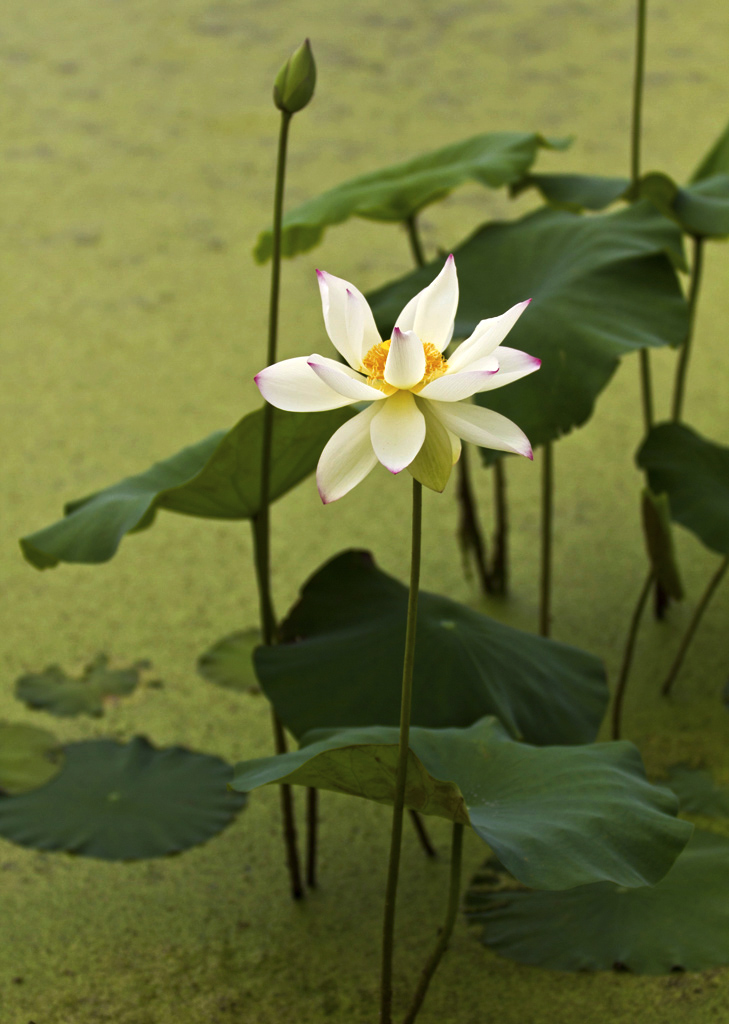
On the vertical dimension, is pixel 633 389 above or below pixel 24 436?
above

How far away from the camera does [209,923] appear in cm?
97

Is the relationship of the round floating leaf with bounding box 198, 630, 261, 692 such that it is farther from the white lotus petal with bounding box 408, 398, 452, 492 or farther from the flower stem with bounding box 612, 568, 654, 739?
the white lotus petal with bounding box 408, 398, 452, 492

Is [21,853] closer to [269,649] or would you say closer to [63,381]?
[269,649]

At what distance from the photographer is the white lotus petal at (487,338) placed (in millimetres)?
524

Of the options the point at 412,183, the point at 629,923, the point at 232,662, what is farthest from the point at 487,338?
the point at 232,662

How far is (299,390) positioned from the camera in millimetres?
537

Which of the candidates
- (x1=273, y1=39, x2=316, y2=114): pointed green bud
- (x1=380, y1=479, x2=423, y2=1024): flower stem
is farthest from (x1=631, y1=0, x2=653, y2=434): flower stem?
(x1=380, y1=479, x2=423, y2=1024): flower stem

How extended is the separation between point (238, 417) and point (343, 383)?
4.53 feet

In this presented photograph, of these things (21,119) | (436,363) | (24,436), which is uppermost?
(21,119)

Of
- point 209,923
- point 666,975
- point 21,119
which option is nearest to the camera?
point 666,975

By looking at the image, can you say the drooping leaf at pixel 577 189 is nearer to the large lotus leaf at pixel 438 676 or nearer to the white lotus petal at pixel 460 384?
the large lotus leaf at pixel 438 676

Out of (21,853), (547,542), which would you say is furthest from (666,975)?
(21,853)

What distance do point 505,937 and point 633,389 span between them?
48.6 inches

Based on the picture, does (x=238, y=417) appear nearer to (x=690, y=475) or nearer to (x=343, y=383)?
(x=690, y=475)
